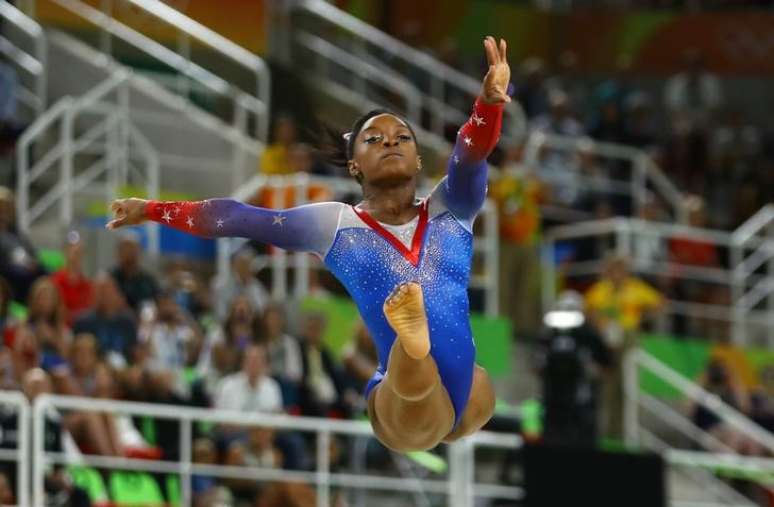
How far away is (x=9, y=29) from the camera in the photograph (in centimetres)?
1387

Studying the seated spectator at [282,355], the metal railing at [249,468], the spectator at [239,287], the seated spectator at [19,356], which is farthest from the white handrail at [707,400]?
the seated spectator at [19,356]

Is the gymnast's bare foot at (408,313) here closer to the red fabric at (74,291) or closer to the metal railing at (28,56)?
the red fabric at (74,291)

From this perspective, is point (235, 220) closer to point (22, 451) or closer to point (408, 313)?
point (408, 313)

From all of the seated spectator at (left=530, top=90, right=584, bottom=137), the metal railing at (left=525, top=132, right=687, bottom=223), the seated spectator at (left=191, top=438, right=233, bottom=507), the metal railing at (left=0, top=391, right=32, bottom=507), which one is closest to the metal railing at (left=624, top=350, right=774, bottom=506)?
the metal railing at (left=525, top=132, right=687, bottom=223)

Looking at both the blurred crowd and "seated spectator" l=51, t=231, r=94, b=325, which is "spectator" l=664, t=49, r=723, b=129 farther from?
"seated spectator" l=51, t=231, r=94, b=325

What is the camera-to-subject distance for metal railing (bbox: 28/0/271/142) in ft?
45.8

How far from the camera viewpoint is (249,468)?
10750mm

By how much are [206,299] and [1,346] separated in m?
2.32

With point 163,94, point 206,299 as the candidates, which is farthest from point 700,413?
point 163,94

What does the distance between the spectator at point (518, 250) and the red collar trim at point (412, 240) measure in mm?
7475

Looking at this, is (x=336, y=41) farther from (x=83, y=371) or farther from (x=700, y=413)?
(x=83, y=371)

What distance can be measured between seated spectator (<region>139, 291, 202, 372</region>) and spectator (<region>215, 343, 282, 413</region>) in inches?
15.2

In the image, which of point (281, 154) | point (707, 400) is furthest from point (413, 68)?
point (707, 400)

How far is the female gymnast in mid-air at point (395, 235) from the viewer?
655 cm
